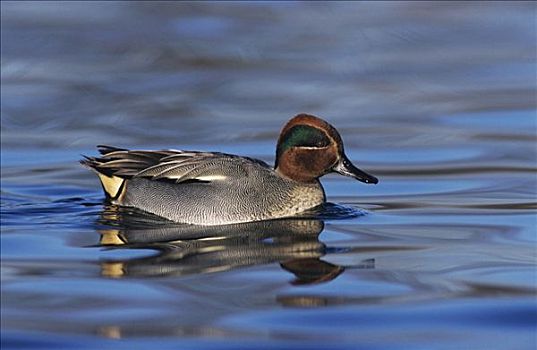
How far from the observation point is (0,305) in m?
6.29

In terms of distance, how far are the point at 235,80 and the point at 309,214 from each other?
5.11m

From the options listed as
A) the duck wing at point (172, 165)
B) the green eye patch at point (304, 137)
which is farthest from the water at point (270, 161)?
the green eye patch at point (304, 137)

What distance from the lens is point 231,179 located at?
8672 mm

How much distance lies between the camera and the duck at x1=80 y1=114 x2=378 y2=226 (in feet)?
28.2

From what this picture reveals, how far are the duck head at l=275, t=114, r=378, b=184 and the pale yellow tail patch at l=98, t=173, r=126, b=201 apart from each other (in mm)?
1039

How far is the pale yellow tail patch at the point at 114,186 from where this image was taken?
29.7 feet

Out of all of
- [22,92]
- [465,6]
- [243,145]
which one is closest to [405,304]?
[243,145]

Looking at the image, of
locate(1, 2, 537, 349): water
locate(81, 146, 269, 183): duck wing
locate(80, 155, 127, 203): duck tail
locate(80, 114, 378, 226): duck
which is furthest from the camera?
locate(80, 155, 127, 203): duck tail

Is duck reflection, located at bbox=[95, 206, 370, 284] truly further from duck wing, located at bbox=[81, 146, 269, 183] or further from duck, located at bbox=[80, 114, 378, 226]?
duck wing, located at bbox=[81, 146, 269, 183]

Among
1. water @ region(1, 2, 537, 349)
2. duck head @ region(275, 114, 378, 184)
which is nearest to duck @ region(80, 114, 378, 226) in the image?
duck head @ region(275, 114, 378, 184)

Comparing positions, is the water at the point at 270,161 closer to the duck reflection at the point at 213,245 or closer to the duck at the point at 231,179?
the duck reflection at the point at 213,245

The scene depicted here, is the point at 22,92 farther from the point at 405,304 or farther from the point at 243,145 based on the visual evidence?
the point at 405,304

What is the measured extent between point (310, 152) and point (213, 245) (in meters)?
1.31

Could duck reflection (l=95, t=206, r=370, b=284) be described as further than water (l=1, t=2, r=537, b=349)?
Yes
